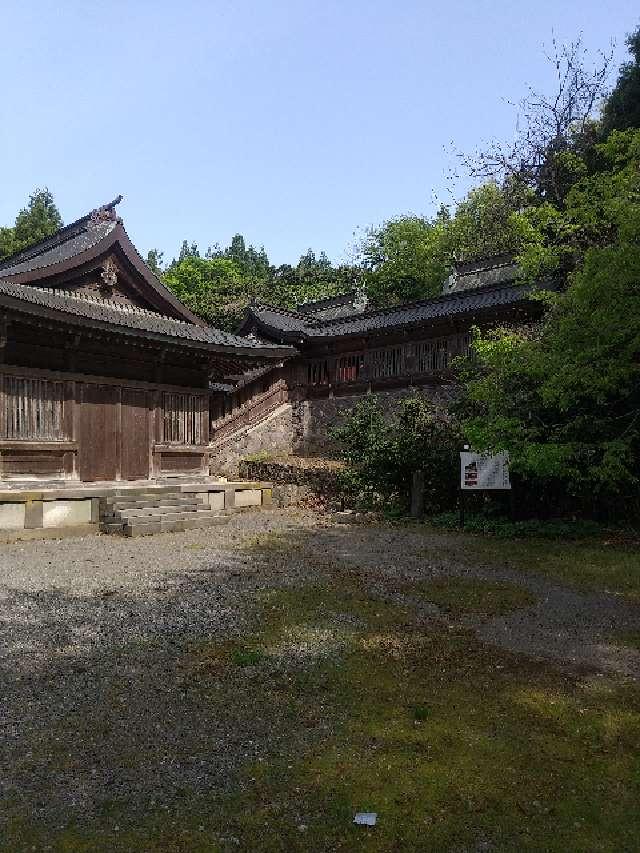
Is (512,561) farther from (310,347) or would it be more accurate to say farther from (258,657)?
(310,347)

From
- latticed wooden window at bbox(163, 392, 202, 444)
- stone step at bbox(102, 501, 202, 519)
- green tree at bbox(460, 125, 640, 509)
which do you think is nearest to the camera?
green tree at bbox(460, 125, 640, 509)

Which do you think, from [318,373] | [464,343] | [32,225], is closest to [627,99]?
[464,343]

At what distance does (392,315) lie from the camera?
27.7m

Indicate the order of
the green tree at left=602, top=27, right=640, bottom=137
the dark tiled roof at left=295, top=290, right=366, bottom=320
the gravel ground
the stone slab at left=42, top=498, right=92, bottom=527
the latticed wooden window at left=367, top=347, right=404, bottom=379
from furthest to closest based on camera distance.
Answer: the dark tiled roof at left=295, top=290, right=366, bottom=320 < the latticed wooden window at left=367, top=347, right=404, bottom=379 < the green tree at left=602, top=27, right=640, bottom=137 < the stone slab at left=42, top=498, right=92, bottom=527 < the gravel ground

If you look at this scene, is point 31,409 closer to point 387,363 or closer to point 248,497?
point 248,497

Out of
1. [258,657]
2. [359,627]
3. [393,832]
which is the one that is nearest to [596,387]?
[359,627]

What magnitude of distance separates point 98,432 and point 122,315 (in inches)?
140

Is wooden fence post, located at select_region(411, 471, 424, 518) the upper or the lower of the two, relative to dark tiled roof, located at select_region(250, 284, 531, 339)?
lower

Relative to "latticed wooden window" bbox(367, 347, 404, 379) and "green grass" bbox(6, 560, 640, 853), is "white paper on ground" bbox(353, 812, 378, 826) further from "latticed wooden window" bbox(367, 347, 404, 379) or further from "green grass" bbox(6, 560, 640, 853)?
"latticed wooden window" bbox(367, 347, 404, 379)

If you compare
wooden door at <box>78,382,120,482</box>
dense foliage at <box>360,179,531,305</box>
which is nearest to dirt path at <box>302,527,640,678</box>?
wooden door at <box>78,382,120,482</box>

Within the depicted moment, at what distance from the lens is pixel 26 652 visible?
605 centimetres

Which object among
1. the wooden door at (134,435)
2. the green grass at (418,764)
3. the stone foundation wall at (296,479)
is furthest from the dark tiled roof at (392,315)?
the green grass at (418,764)

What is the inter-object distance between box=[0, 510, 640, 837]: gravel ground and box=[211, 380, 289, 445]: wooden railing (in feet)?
44.4

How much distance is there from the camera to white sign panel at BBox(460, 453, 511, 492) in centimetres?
1378
